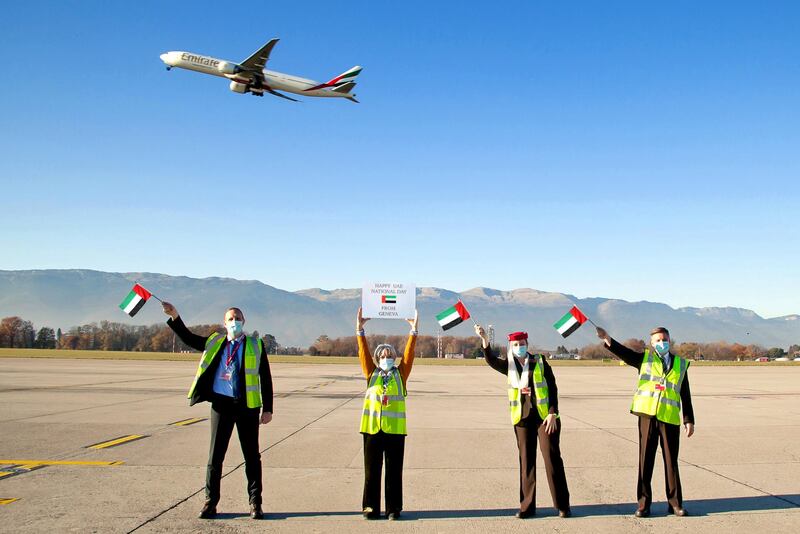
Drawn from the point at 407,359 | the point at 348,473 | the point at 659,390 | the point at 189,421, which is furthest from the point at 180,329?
the point at 189,421

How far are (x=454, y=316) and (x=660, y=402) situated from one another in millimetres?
2617

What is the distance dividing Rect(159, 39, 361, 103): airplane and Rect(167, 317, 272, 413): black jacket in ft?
111

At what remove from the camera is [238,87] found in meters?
40.4

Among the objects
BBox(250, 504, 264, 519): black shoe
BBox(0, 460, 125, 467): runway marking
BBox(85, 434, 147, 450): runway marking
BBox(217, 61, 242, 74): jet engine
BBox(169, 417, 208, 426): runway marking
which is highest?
BBox(217, 61, 242, 74): jet engine

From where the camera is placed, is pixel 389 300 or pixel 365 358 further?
pixel 365 358

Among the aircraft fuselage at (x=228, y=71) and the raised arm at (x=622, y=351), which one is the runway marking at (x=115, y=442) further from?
the aircraft fuselage at (x=228, y=71)

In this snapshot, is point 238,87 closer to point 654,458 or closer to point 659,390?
point 659,390

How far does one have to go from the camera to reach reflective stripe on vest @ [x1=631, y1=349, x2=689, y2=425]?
736 centimetres

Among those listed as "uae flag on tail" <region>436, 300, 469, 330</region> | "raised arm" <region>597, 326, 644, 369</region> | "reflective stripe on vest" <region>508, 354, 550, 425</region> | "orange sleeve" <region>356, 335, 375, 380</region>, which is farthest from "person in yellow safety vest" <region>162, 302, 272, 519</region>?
"raised arm" <region>597, 326, 644, 369</region>

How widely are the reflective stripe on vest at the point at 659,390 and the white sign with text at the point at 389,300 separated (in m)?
2.87

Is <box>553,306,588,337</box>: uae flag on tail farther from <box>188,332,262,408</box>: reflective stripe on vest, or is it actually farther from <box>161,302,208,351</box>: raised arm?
<box>161,302,208,351</box>: raised arm

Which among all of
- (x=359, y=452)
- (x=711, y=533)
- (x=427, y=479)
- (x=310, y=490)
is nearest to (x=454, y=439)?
(x=359, y=452)

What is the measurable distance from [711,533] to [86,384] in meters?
25.3

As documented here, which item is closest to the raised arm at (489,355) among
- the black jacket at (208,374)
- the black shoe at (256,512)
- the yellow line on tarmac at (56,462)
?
the black jacket at (208,374)
